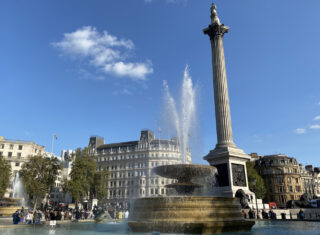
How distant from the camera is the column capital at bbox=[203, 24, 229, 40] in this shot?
32.6 meters

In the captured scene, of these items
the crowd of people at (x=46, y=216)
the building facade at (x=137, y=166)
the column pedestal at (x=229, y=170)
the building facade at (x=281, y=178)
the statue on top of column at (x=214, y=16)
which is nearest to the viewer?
the crowd of people at (x=46, y=216)

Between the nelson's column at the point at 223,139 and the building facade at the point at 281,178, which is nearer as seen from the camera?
the nelson's column at the point at 223,139

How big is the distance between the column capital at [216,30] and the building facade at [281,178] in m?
53.8

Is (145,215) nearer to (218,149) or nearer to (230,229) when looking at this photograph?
(230,229)

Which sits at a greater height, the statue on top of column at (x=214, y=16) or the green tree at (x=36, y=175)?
the statue on top of column at (x=214, y=16)

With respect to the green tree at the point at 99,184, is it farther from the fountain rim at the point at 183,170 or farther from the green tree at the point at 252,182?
the fountain rim at the point at 183,170

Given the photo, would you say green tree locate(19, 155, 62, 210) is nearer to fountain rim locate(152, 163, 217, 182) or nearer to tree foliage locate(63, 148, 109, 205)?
tree foliage locate(63, 148, 109, 205)

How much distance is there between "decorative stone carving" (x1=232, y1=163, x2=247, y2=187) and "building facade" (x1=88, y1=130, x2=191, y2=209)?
55073mm

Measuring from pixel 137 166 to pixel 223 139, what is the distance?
60594mm

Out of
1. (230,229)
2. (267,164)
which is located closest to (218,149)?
(230,229)

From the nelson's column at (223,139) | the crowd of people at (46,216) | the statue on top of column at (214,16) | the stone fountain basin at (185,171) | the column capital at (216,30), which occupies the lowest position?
the crowd of people at (46,216)

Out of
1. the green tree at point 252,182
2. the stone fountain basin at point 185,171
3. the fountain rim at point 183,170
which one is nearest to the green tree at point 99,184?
the green tree at point 252,182

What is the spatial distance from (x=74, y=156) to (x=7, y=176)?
15.3 metres

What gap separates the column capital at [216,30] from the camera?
32625mm
